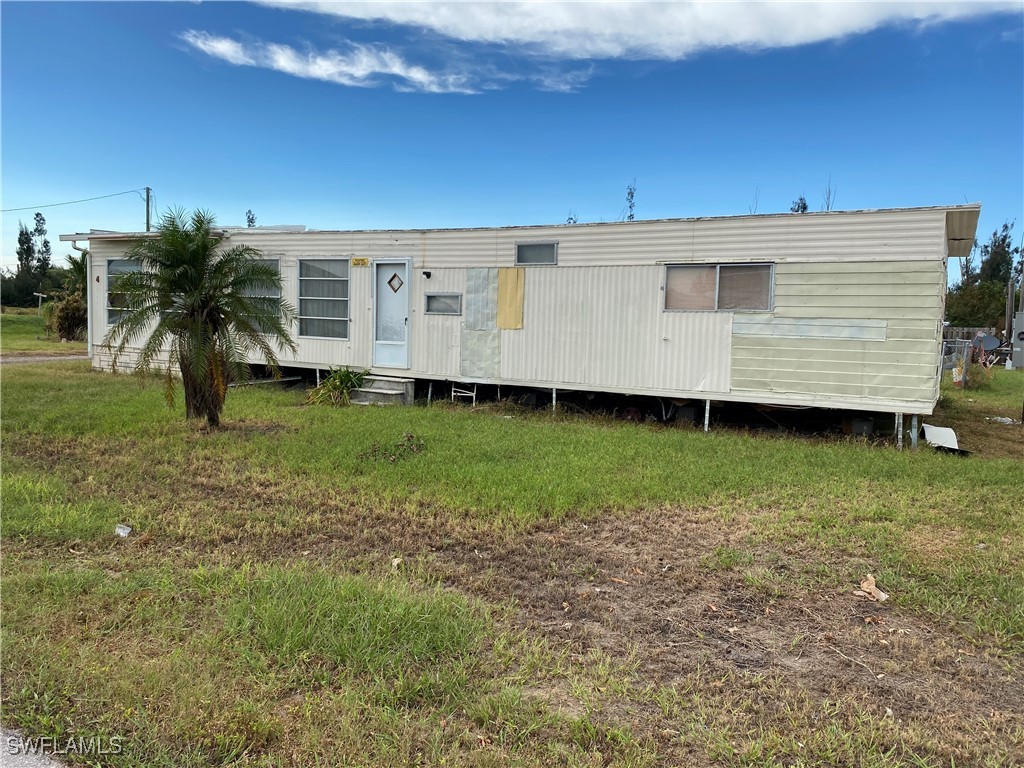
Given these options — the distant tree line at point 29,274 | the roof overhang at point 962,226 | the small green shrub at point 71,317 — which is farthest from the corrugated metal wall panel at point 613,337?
the distant tree line at point 29,274

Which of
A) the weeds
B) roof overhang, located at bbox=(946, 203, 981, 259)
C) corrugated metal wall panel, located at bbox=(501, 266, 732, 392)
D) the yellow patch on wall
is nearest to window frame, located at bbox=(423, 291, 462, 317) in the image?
the yellow patch on wall

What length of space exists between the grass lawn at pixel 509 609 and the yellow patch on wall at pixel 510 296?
365cm

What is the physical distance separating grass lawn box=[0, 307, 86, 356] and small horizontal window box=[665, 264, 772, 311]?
17.3 metres

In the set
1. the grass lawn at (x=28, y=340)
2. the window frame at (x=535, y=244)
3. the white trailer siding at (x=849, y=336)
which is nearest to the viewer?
the white trailer siding at (x=849, y=336)

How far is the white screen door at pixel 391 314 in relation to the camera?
10766 mm

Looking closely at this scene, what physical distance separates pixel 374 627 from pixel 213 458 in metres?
4.18

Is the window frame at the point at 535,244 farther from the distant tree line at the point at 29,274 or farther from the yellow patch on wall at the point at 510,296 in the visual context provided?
the distant tree line at the point at 29,274

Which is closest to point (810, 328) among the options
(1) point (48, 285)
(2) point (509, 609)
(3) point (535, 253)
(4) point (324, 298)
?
(3) point (535, 253)

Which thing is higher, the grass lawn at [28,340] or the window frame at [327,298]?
the window frame at [327,298]

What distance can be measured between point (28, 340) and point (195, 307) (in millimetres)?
20164

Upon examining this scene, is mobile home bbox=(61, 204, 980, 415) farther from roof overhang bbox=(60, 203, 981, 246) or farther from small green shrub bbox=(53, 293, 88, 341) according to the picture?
small green shrub bbox=(53, 293, 88, 341)

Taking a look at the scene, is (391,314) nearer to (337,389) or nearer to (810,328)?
(337,389)

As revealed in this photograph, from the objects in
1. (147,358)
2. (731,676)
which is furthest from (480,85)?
(731,676)

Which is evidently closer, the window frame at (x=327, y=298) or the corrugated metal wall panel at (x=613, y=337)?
the corrugated metal wall panel at (x=613, y=337)
